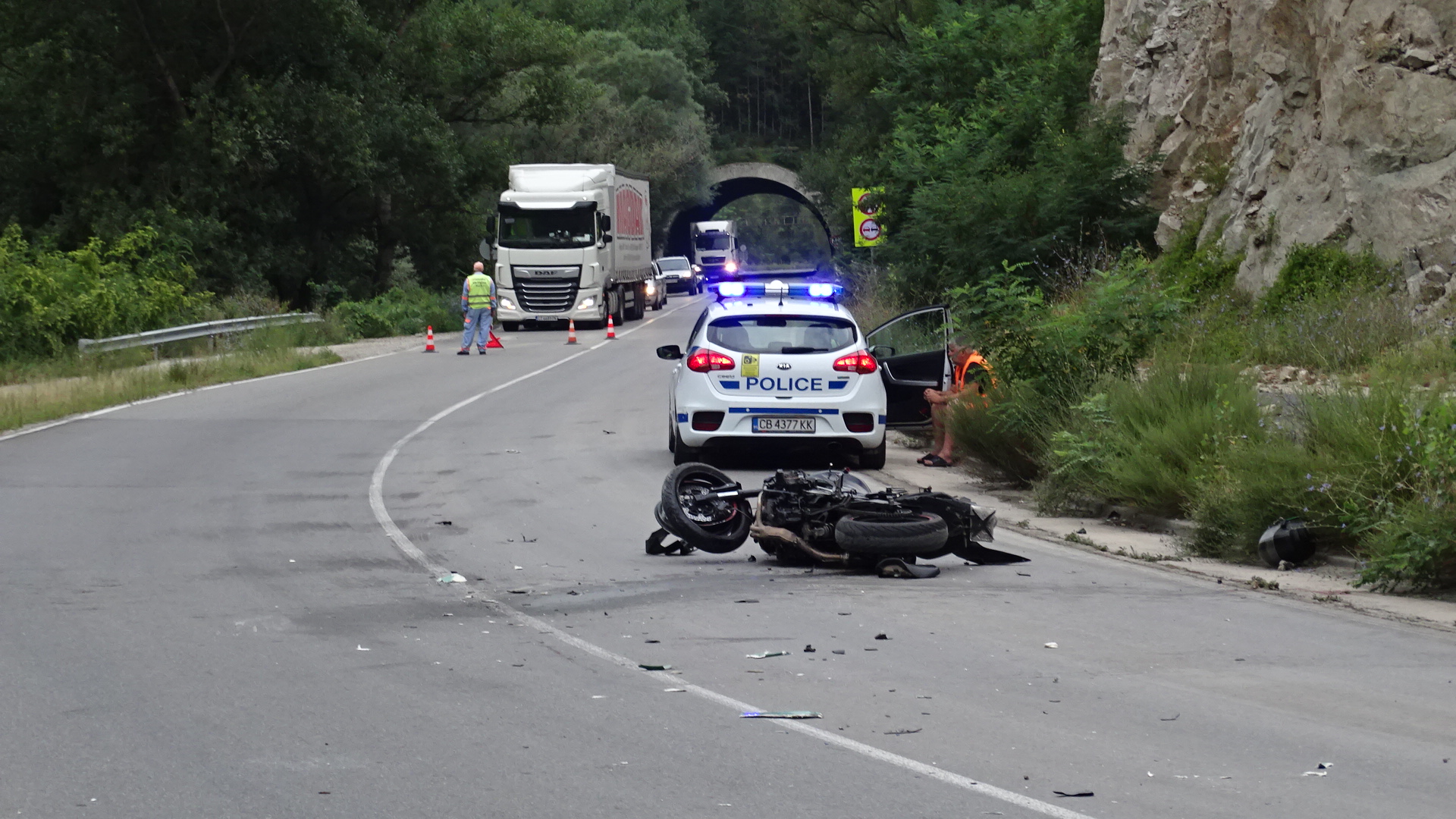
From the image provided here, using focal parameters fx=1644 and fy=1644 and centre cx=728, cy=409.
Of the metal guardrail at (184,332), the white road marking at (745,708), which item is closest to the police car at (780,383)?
the white road marking at (745,708)

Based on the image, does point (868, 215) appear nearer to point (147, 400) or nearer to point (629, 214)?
point (629, 214)

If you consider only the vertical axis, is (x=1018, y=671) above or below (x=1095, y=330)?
below

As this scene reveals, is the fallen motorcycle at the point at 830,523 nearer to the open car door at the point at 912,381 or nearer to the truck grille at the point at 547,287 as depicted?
the open car door at the point at 912,381

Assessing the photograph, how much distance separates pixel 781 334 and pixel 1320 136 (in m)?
11.3

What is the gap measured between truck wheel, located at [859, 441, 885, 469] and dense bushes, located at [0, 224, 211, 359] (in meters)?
16.8

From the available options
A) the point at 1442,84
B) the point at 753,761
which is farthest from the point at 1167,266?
the point at 753,761

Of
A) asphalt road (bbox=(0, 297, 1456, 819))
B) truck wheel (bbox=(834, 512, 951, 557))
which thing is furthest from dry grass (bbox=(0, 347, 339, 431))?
truck wheel (bbox=(834, 512, 951, 557))

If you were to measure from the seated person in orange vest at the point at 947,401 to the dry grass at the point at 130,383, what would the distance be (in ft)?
35.5

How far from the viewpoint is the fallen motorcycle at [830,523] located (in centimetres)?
1020

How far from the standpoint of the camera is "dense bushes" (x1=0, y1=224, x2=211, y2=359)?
27234 mm

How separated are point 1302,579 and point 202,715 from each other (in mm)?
6634

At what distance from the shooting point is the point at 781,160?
99.6 metres

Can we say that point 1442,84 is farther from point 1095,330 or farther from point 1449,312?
point 1095,330

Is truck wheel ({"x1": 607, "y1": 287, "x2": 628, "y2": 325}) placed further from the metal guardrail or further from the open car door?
the open car door
